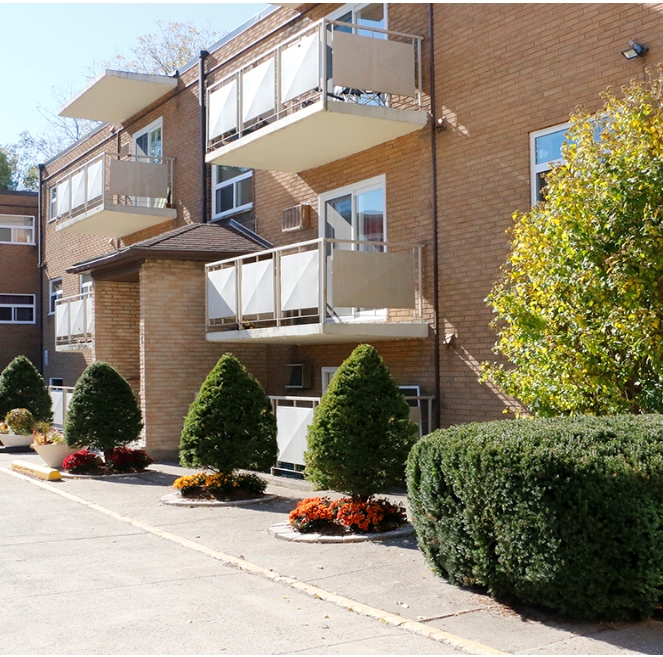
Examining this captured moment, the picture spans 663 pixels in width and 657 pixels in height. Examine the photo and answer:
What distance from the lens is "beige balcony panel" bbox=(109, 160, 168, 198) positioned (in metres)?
20.9

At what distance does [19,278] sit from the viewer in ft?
104

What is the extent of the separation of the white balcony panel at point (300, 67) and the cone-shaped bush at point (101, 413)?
579cm

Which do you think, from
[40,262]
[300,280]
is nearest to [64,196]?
[40,262]

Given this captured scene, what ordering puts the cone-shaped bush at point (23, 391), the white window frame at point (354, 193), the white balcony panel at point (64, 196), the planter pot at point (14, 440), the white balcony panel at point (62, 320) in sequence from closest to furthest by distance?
the white window frame at point (354, 193)
the planter pot at point (14, 440)
the cone-shaped bush at point (23, 391)
the white balcony panel at point (62, 320)
the white balcony panel at point (64, 196)

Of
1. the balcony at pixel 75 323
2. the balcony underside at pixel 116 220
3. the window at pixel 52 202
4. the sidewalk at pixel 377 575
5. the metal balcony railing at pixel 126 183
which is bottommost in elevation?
the sidewalk at pixel 377 575

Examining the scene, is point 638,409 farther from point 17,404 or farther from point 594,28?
point 17,404

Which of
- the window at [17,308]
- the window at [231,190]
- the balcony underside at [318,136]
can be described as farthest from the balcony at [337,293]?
the window at [17,308]

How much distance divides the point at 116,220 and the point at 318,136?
938 cm

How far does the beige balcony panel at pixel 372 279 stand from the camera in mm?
13094

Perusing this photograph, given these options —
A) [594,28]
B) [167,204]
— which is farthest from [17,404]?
[594,28]

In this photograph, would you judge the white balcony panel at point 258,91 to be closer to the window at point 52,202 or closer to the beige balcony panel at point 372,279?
the beige balcony panel at point 372,279

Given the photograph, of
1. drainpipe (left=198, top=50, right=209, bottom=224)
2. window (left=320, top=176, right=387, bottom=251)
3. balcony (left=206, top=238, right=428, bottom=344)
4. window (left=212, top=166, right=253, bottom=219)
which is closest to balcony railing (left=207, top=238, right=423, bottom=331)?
balcony (left=206, top=238, right=428, bottom=344)

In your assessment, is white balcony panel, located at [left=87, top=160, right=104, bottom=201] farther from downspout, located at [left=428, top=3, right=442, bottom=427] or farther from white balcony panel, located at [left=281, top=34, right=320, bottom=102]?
downspout, located at [left=428, top=3, right=442, bottom=427]

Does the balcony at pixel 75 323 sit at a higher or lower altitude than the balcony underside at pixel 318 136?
lower
